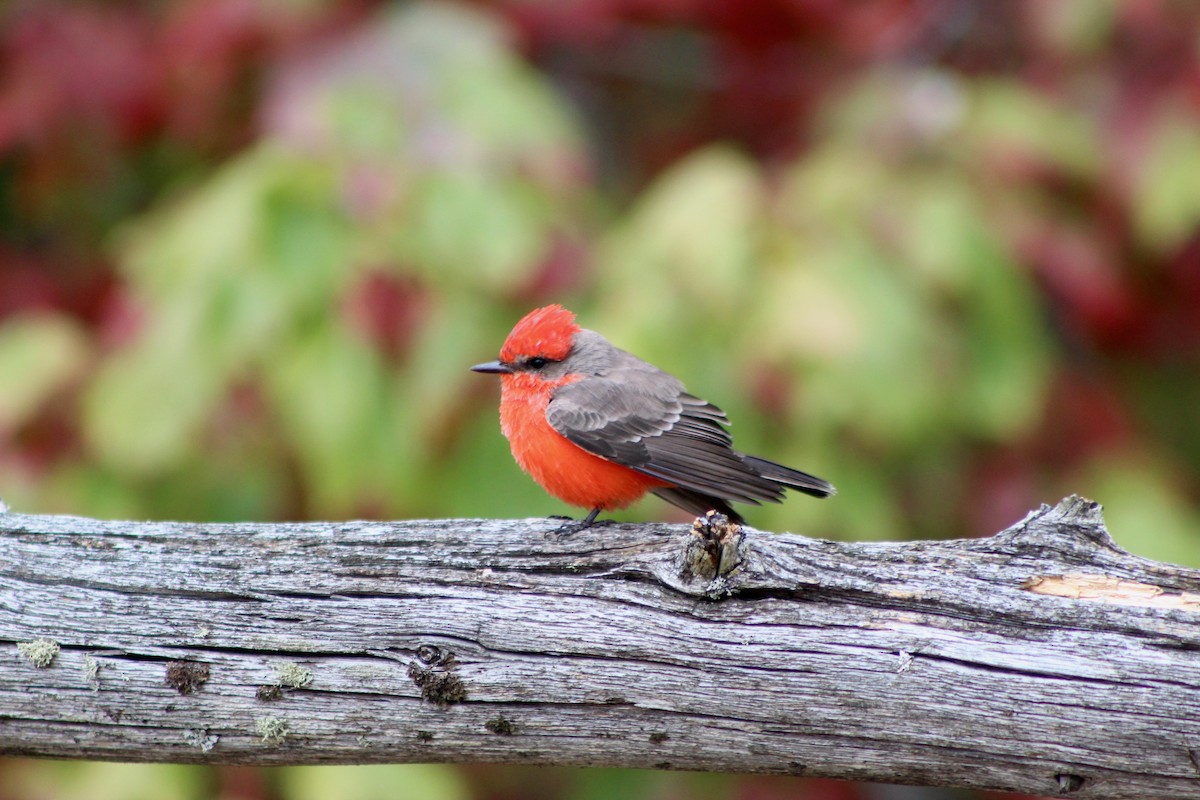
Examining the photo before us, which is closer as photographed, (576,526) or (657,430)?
(576,526)

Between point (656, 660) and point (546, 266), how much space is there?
3.19 m

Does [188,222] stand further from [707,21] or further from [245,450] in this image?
[707,21]

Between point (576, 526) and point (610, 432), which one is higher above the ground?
point (610, 432)

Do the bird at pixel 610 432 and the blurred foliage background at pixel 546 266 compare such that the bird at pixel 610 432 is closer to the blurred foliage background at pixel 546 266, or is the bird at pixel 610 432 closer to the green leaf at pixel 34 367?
the blurred foliage background at pixel 546 266

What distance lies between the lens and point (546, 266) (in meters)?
6.41

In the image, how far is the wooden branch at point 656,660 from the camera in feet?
11.3

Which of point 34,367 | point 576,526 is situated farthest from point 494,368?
point 34,367

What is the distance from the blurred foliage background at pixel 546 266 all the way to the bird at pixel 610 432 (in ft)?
1.62

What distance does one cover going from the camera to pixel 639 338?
601 centimetres

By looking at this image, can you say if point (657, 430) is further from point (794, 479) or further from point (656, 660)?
point (656, 660)

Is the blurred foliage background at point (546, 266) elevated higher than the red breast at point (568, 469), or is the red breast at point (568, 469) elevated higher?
the blurred foliage background at point (546, 266)

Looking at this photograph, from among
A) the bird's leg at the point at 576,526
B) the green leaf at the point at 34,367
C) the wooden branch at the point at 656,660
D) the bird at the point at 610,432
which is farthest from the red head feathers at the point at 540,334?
the green leaf at the point at 34,367

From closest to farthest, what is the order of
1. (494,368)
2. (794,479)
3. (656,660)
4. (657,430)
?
1. (656,660)
2. (794,479)
3. (657,430)
4. (494,368)

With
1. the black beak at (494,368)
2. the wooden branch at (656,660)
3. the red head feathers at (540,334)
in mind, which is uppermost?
the red head feathers at (540,334)
